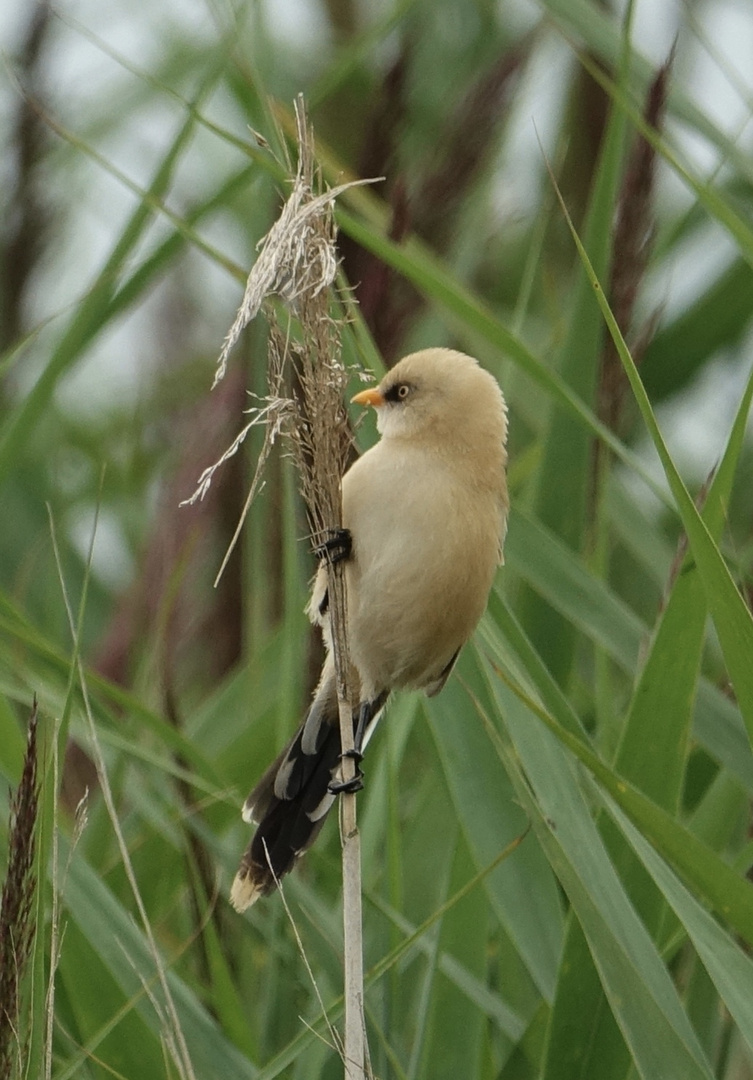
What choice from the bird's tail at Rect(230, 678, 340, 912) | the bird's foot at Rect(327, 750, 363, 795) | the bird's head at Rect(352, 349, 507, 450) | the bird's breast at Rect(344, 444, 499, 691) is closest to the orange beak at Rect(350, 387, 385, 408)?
the bird's head at Rect(352, 349, 507, 450)

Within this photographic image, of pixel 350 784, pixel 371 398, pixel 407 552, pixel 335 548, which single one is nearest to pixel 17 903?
pixel 350 784

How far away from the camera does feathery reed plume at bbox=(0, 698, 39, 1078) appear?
1.46m

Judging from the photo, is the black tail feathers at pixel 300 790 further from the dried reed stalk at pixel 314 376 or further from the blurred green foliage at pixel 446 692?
the dried reed stalk at pixel 314 376

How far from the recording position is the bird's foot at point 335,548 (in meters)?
2.09

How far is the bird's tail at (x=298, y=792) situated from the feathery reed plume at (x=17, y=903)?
836mm

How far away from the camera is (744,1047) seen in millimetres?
2326

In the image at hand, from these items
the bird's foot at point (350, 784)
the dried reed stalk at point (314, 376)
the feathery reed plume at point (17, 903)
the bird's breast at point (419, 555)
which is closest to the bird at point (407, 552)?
the bird's breast at point (419, 555)

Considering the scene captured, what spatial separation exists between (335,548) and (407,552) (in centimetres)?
14

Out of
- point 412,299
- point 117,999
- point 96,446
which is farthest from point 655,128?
point 96,446

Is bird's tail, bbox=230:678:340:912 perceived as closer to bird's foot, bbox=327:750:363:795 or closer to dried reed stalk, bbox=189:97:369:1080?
bird's foot, bbox=327:750:363:795

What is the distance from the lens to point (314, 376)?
6.13ft

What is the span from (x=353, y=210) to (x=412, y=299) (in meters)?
0.63

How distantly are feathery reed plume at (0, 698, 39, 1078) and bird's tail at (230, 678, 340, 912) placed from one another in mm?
836

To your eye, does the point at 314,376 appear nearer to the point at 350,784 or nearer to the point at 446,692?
the point at 350,784
